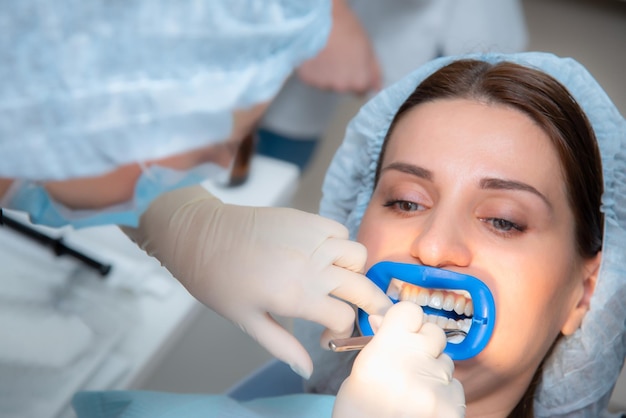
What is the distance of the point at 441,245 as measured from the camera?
39.3 inches

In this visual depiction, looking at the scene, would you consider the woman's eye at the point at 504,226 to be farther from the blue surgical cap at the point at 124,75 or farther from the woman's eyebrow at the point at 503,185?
the blue surgical cap at the point at 124,75

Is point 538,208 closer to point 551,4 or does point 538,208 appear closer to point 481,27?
point 481,27

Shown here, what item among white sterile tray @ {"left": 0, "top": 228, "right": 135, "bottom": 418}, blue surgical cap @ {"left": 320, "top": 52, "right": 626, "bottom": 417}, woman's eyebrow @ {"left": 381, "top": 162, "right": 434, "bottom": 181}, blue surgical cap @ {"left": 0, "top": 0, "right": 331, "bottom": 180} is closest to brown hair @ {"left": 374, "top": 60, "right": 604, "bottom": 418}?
blue surgical cap @ {"left": 320, "top": 52, "right": 626, "bottom": 417}

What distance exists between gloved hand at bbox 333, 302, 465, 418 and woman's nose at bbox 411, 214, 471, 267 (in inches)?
5.5

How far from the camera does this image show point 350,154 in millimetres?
1270

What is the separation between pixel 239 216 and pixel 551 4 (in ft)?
6.08

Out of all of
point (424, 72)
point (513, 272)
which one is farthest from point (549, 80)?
point (513, 272)

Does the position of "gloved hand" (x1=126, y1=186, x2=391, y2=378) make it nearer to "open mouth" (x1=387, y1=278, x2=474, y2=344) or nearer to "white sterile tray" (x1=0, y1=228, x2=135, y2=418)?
"open mouth" (x1=387, y1=278, x2=474, y2=344)

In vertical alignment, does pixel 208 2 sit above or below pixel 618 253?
above

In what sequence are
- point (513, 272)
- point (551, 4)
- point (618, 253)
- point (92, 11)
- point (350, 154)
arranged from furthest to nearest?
point (551, 4)
point (350, 154)
point (618, 253)
point (513, 272)
point (92, 11)

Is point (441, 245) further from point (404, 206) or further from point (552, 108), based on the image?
point (552, 108)

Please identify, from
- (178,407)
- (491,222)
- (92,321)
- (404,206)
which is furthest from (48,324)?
(491,222)

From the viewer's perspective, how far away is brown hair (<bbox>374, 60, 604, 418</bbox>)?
1104mm

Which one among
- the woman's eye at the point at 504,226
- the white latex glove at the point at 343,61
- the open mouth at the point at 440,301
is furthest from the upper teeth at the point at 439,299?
the white latex glove at the point at 343,61
